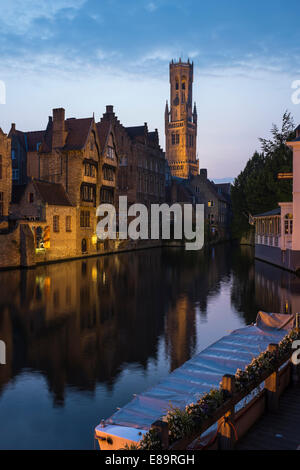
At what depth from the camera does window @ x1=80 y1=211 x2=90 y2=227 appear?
55.1 m

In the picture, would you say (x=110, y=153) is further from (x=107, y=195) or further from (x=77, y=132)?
(x=77, y=132)

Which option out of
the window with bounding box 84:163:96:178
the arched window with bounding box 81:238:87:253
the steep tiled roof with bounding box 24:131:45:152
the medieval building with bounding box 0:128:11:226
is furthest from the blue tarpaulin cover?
the steep tiled roof with bounding box 24:131:45:152

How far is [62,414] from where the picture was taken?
1029 centimetres

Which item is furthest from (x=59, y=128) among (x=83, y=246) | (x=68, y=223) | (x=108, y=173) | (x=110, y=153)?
(x=83, y=246)

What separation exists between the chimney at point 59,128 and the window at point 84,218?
9.43 m

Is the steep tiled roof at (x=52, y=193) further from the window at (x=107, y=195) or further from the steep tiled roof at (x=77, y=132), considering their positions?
the window at (x=107, y=195)

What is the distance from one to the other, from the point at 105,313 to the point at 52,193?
31886 millimetres

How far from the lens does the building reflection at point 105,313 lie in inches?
553

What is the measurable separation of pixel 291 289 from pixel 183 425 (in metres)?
24.5

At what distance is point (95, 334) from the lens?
1769 centimetres

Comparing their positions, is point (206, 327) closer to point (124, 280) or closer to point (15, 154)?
point (124, 280)

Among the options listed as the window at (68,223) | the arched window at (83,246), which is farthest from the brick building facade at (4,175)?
the arched window at (83,246)

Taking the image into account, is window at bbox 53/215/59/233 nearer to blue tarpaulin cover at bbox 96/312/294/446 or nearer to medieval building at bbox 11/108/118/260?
medieval building at bbox 11/108/118/260

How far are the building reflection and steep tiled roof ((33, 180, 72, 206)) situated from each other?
37.5ft
